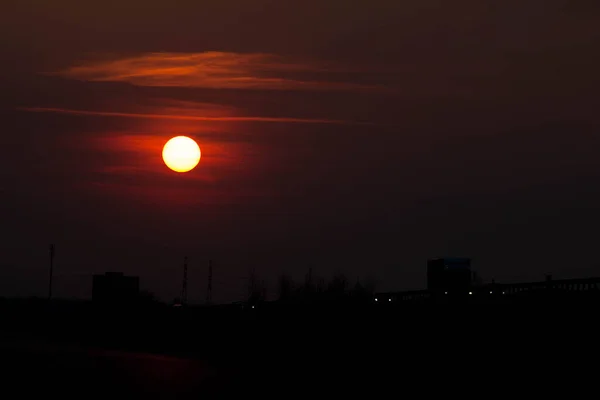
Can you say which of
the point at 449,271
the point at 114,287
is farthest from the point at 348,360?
the point at 114,287

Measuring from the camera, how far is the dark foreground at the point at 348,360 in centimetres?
3238

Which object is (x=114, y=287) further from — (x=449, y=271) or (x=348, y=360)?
(x=348, y=360)

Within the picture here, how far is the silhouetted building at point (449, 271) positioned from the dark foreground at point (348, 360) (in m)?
32.3

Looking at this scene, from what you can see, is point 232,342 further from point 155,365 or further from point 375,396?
point 375,396

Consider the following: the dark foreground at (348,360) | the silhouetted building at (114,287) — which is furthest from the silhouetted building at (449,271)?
the silhouetted building at (114,287)

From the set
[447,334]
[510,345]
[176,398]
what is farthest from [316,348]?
[176,398]

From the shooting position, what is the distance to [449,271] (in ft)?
311

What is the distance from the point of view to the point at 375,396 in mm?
30625

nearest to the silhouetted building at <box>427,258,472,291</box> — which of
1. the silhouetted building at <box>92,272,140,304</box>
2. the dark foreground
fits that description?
the dark foreground

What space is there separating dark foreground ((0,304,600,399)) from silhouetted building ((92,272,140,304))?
6478 centimetres

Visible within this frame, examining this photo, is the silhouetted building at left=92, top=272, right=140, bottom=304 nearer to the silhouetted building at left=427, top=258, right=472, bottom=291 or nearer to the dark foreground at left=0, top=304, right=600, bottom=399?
the silhouetted building at left=427, top=258, right=472, bottom=291

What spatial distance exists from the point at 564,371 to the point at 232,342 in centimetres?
2948

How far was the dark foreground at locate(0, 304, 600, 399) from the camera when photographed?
32375 millimetres

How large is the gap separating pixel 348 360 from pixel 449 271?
163 ft
